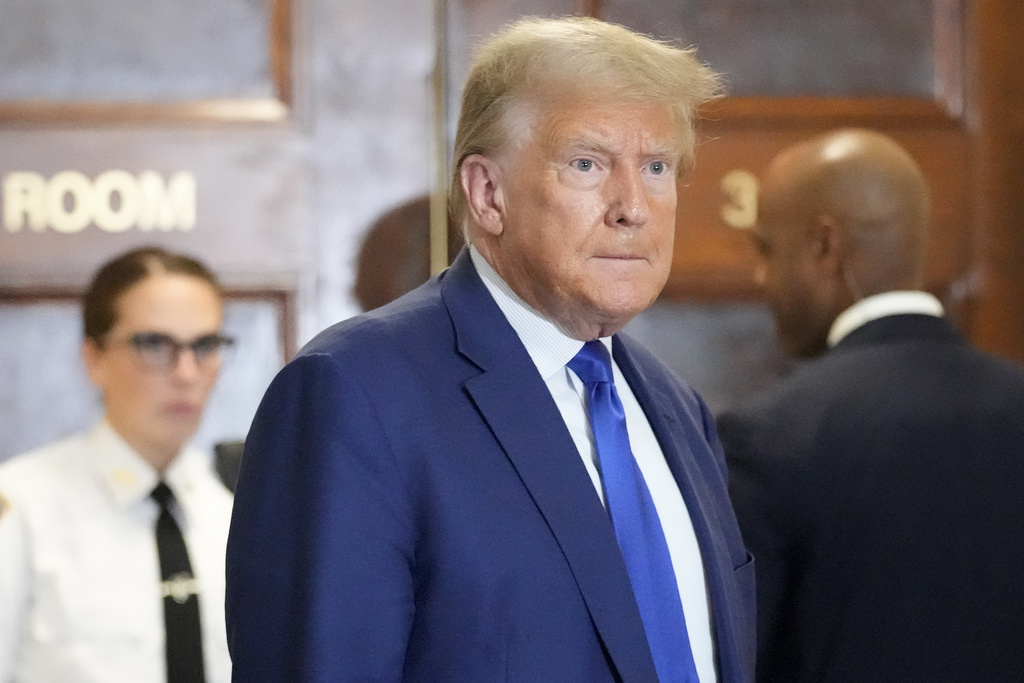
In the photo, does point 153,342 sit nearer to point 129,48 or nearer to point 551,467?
point 129,48

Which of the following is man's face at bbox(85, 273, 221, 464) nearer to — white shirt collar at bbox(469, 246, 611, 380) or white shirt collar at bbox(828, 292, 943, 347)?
white shirt collar at bbox(469, 246, 611, 380)

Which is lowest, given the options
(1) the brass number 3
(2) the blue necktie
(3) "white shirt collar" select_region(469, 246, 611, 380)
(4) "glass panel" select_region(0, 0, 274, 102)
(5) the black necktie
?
(5) the black necktie

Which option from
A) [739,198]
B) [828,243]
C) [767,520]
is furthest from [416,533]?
[739,198]

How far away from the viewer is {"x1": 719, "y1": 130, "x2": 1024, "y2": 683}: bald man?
1.94 meters

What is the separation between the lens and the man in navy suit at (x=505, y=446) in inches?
49.6

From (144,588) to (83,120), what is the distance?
2.74 ft

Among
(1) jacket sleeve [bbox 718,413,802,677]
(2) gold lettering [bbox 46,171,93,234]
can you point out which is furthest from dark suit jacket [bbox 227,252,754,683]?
(2) gold lettering [bbox 46,171,93,234]

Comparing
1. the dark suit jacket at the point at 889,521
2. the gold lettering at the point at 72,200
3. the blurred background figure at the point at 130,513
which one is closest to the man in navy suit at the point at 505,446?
the dark suit jacket at the point at 889,521

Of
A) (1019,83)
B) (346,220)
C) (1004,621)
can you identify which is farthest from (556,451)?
(1019,83)

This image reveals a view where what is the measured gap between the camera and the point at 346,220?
7.82ft

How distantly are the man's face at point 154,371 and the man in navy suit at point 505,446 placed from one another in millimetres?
864

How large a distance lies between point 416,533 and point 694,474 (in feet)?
1.40

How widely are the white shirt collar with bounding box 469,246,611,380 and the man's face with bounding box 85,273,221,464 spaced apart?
94 centimetres

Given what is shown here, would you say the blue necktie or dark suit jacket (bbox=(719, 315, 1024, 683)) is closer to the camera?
the blue necktie
